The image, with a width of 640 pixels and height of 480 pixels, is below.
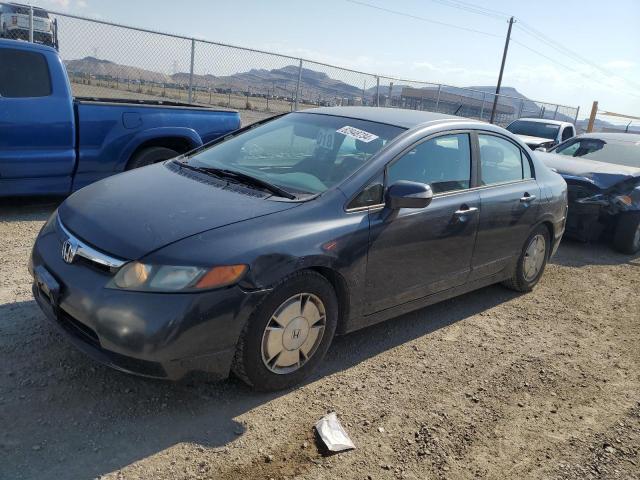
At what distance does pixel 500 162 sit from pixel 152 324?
334 cm

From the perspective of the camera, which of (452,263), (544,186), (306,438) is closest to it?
(306,438)

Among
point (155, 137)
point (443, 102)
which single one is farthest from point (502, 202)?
point (443, 102)

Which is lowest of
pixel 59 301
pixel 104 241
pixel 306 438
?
pixel 306 438

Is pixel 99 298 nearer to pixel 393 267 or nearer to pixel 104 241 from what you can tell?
pixel 104 241

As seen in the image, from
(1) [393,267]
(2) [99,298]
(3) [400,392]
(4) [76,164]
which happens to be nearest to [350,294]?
(1) [393,267]

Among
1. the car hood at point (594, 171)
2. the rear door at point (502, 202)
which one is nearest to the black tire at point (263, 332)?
the rear door at point (502, 202)

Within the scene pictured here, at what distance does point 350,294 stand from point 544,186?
108 inches

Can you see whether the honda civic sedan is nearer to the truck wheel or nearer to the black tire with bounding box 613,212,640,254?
the truck wheel

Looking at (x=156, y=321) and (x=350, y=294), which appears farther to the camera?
(x=350, y=294)

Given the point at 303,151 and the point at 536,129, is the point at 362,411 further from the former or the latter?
the point at 536,129

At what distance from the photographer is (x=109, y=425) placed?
9.16 ft

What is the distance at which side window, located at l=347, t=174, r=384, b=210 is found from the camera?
348cm

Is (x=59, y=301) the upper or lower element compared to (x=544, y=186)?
lower

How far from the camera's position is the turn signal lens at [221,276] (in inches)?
108
